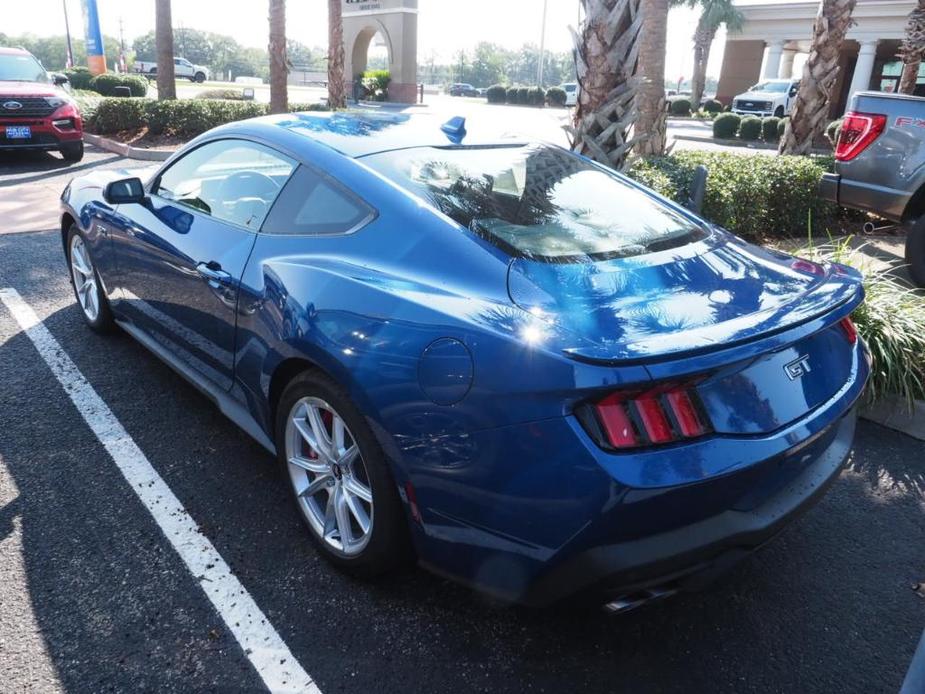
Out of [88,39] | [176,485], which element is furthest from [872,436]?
[88,39]

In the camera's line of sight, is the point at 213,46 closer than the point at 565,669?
No

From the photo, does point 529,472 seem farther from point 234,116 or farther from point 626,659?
point 234,116

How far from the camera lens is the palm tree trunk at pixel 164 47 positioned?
15.6 metres

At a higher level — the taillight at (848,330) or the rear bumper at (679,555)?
the taillight at (848,330)

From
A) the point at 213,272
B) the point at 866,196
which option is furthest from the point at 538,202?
the point at 866,196

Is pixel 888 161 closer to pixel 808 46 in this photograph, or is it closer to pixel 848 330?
pixel 848 330

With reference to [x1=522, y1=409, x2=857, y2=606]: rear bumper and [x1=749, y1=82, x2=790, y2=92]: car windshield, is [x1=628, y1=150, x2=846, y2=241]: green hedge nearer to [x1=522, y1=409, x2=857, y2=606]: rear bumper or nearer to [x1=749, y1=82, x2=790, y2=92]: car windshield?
[x1=522, y1=409, x2=857, y2=606]: rear bumper

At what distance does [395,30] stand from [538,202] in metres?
36.1

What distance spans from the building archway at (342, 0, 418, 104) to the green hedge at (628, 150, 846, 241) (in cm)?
3034

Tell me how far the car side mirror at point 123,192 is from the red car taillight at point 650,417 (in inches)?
114

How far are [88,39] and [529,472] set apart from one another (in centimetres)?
3631

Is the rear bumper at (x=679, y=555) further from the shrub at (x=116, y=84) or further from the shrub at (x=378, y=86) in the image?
the shrub at (x=378, y=86)

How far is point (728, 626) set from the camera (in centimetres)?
244

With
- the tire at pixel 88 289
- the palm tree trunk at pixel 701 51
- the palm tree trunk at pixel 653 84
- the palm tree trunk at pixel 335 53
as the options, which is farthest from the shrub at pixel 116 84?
the palm tree trunk at pixel 701 51
